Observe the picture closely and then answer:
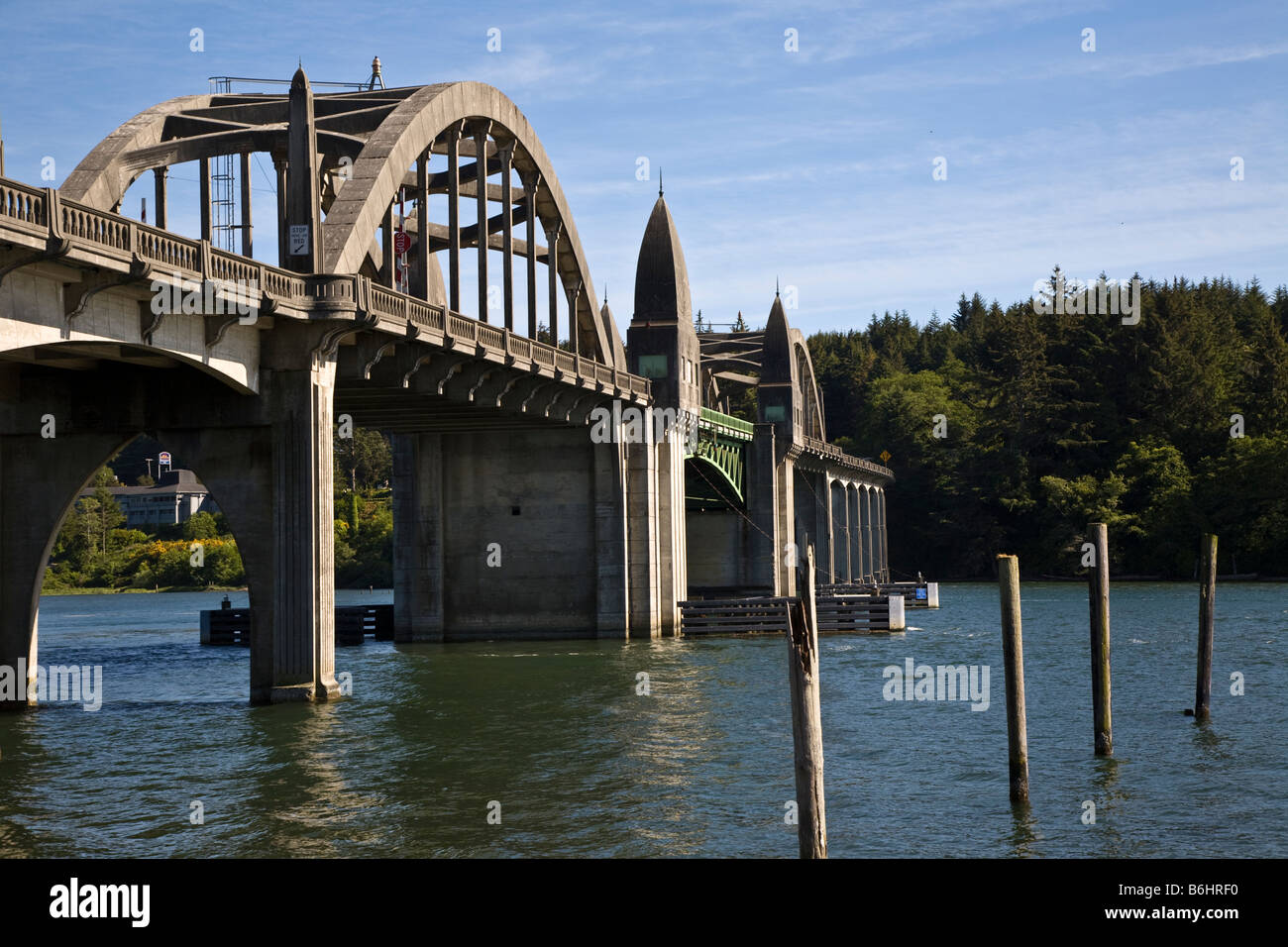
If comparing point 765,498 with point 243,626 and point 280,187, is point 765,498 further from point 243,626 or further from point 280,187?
point 280,187

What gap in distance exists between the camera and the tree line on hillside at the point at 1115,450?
395ft

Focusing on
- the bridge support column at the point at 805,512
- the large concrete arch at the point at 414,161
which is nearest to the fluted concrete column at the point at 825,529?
the bridge support column at the point at 805,512

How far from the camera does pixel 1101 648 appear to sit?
26.2m

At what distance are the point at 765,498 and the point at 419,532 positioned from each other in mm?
29351

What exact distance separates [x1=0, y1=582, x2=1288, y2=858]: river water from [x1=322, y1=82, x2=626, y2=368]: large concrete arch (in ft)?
36.5

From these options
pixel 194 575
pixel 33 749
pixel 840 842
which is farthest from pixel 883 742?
pixel 194 575

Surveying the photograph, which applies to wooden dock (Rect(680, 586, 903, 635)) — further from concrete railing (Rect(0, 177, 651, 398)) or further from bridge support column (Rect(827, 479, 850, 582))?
bridge support column (Rect(827, 479, 850, 582))

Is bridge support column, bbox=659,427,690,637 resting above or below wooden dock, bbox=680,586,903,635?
above

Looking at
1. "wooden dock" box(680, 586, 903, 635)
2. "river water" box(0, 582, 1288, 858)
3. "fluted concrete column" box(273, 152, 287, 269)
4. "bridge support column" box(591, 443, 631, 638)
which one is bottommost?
"river water" box(0, 582, 1288, 858)

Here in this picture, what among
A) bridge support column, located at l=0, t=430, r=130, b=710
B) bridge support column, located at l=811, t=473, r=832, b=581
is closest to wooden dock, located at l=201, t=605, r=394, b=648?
bridge support column, located at l=0, t=430, r=130, b=710

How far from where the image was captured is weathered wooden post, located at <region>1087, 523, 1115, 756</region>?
26.3m

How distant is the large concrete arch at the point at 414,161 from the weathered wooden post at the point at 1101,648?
59.6ft

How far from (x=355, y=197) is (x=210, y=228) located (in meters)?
5.93
